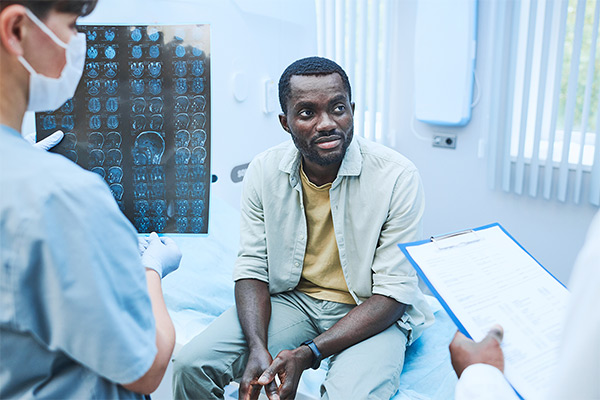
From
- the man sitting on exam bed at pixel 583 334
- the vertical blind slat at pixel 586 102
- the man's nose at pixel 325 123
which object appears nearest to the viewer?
the man sitting on exam bed at pixel 583 334

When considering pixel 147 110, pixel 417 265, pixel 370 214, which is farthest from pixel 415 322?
pixel 147 110

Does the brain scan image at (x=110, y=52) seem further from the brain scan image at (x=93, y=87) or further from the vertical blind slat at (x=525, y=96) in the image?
the vertical blind slat at (x=525, y=96)

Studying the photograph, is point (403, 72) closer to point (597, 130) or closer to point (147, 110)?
point (597, 130)

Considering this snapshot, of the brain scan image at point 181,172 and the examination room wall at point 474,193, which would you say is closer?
the brain scan image at point 181,172

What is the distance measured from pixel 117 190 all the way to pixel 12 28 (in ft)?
2.85

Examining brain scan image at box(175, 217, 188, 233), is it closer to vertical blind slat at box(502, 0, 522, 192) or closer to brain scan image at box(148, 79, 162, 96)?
brain scan image at box(148, 79, 162, 96)

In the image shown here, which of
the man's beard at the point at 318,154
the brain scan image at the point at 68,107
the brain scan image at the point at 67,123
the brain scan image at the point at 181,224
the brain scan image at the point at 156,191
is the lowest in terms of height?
the brain scan image at the point at 181,224

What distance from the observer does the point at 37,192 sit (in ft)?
2.03

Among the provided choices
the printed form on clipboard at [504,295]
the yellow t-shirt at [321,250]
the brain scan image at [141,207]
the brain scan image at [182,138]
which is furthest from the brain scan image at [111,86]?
the printed form on clipboard at [504,295]

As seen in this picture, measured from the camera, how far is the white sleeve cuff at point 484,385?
2.51ft

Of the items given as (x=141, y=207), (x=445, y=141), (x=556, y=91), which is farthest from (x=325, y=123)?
(x=445, y=141)

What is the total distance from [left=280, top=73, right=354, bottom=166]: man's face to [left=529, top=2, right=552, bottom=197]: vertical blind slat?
126 cm

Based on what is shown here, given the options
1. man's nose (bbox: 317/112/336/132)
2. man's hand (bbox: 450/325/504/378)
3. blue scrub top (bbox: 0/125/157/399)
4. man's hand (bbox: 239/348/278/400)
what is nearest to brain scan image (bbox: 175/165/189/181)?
man's nose (bbox: 317/112/336/132)

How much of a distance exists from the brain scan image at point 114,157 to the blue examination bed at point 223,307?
483 millimetres
